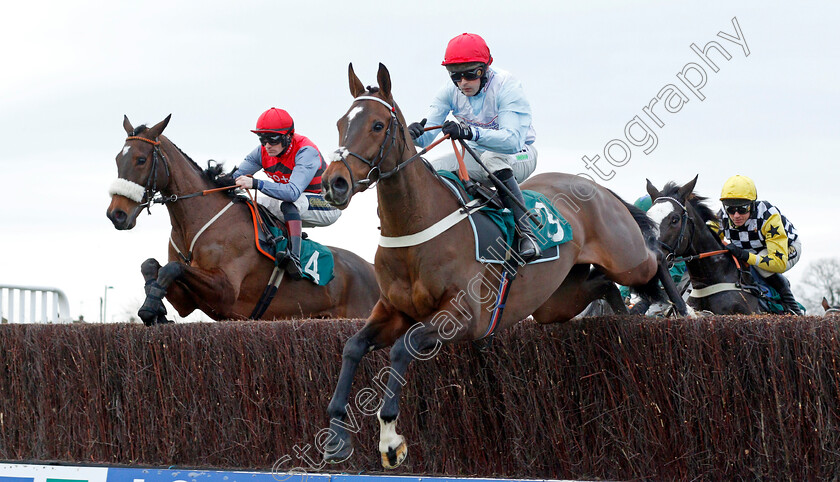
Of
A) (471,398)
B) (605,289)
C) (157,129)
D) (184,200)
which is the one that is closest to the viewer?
(471,398)

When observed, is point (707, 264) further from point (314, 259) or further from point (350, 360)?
point (350, 360)

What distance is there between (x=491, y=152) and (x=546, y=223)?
0.50m

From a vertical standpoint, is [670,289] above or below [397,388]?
above

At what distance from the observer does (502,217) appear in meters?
5.02

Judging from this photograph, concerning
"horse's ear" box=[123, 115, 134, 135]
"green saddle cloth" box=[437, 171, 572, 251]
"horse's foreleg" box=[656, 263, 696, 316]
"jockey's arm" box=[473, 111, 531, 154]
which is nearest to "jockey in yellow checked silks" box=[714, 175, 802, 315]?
"horse's foreleg" box=[656, 263, 696, 316]

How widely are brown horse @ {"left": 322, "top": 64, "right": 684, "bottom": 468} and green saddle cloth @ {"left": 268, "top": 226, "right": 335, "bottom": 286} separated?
3.39m

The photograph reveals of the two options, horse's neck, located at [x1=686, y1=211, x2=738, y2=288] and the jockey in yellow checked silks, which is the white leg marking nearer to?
horse's neck, located at [x1=686, y1=211, x2=738, y2=288]

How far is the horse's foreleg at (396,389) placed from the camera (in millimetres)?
4152

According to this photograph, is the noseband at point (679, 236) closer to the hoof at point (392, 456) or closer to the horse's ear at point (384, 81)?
the horse's ear at point (384, 81)

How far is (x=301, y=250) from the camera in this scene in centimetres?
815

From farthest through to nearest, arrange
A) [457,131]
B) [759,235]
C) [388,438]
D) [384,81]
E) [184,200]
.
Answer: [759,235]
[184,200]
[457,131]
[384,81]
[388,438]

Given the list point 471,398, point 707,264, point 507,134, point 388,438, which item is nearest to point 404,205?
point 507,134

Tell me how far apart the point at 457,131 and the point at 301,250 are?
376 cm

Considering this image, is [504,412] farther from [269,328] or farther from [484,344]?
[269,328]
